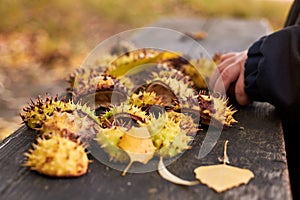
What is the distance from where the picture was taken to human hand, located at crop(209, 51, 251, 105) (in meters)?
1.64

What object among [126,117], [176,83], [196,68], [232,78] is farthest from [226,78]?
[126,117]

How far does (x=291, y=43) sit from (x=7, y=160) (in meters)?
0.97

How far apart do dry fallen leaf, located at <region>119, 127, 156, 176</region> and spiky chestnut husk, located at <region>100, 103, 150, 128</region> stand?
94 millimetres

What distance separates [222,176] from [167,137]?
16 centimetres

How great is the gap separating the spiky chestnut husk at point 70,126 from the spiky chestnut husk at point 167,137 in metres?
0.15

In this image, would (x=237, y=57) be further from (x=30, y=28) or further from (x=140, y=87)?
(x=30, y=28)

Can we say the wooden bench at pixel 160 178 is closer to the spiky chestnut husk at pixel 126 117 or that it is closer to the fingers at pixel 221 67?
the spiky chestnut husk at pixel 126 117

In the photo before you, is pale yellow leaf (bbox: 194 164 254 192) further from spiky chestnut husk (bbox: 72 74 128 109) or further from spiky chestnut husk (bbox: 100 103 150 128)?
spiky chestnut husk (bbox: 72 74 128 109)

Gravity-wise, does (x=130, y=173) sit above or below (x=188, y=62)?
below

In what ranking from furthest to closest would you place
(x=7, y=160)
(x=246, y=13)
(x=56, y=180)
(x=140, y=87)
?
(x=246, y=13)
(x=140, y=87)
(x=7, y=160)
(x=56, y=180)

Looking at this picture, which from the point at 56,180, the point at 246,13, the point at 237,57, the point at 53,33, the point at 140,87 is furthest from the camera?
the point at 246,13

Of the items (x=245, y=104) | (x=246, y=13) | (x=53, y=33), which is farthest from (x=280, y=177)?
(x=246, y=13)

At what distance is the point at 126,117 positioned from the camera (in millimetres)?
1236

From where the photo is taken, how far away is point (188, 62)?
189 centimetres
